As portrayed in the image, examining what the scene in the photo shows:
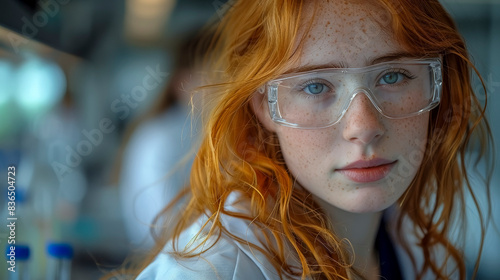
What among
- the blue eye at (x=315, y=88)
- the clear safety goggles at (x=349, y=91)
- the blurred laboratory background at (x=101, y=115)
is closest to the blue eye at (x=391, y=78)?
the clear safety goggles at (x=349, y=91)

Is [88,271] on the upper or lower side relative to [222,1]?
Result: lower

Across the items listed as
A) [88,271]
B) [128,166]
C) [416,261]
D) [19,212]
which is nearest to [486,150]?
[416,261]

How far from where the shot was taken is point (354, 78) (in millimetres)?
896

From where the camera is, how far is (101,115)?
124cm

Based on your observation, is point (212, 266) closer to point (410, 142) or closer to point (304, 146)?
point (304, 146)

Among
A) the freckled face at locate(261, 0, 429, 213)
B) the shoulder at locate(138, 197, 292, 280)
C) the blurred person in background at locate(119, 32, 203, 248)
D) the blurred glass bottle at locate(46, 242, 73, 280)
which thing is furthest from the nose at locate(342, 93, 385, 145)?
the blurred glass bottle at locate(46, 242, 73, 280)

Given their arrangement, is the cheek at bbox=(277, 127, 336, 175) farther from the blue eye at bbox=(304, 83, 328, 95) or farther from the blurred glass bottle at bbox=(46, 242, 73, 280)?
→ the blurred glass bottle at bbox=(46, 242, 73, 280)

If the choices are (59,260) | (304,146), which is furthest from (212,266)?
(59,260)

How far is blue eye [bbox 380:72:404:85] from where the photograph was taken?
92 cm

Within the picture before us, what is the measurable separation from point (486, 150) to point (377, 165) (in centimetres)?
52

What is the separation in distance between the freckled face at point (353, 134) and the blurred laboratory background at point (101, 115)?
0.88ft

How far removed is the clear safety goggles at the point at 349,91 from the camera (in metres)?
0.90

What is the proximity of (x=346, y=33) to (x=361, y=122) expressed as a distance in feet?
0.53

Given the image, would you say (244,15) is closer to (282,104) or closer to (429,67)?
(282,104)
